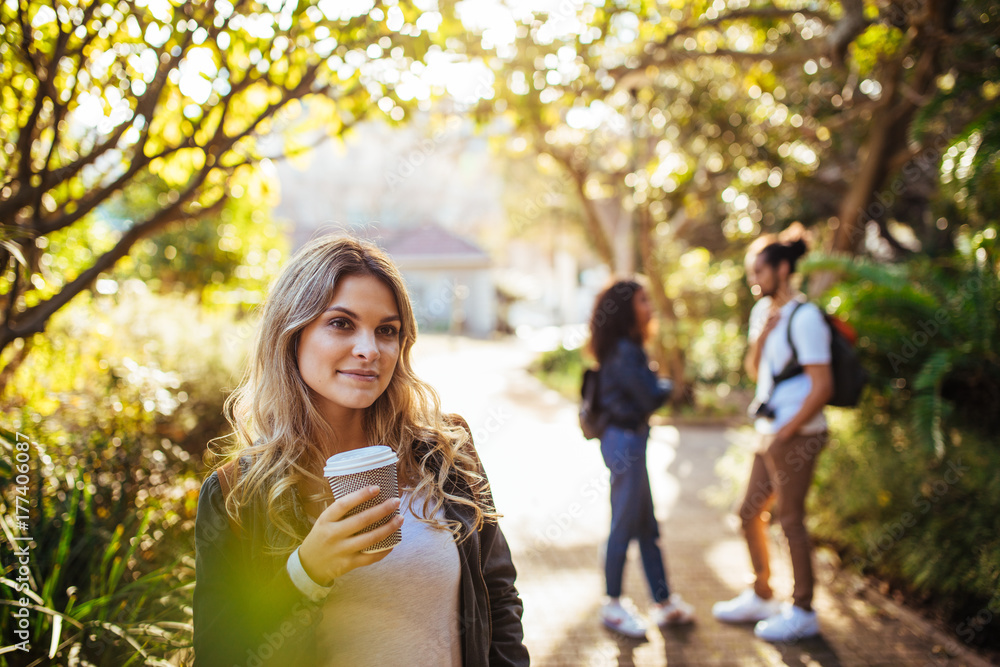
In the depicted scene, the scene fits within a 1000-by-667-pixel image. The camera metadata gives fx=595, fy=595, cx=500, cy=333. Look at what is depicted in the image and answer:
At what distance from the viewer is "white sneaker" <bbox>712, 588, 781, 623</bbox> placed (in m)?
3.85

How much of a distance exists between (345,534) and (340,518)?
37 mm

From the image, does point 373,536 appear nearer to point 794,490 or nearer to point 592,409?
point 592,409

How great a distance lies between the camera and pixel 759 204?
9.55m

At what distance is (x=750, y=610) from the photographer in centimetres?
385

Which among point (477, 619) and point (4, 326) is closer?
point (477, 619)

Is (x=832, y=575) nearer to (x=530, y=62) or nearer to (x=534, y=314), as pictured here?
(x=530, y=62)

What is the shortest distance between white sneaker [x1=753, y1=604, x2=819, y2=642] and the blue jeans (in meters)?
0.66

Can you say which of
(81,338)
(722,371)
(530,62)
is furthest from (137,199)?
(722,371)

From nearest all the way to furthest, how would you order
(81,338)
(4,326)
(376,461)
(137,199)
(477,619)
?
(376,461), (477,619), (4,326), (81,338), (137,199)

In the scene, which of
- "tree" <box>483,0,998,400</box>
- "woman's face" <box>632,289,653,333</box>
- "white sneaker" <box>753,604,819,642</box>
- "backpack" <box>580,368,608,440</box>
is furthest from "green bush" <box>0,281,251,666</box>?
"tree" <box>483,0,998,400</box>

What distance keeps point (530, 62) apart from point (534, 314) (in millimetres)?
36874

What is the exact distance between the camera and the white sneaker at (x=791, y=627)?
3584 mm

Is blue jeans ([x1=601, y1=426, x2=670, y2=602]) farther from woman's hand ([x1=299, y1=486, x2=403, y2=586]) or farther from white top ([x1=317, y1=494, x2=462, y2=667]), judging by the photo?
woman's hand ([x1=299, y1=486, x2=403, y2=586])

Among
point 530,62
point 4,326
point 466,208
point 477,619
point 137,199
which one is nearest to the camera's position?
point 477,619
